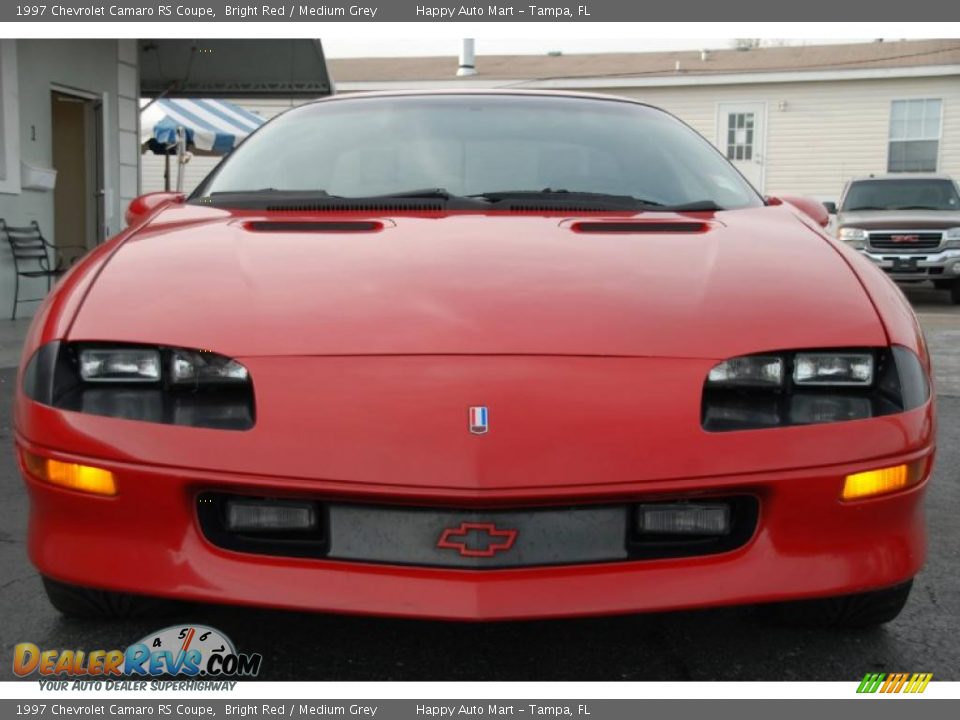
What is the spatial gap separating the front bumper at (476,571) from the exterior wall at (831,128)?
20056mm

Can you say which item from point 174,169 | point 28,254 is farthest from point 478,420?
point 174,169

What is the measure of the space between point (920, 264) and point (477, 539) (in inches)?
470

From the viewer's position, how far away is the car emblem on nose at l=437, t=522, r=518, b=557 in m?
1.84

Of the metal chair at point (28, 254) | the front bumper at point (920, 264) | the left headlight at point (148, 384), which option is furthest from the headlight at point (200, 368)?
the front bumper at point (920, 264)

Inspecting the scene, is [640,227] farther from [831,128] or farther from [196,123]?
[831,128]

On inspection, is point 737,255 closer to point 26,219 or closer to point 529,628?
point 529,628

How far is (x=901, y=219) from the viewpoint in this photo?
498 inches

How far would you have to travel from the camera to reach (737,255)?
2.32 meters

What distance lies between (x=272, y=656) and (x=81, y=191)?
10308 millimetres

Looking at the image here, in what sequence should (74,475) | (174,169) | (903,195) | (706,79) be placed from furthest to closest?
(174,169)
(706,79)
(903,195)
(74,475)

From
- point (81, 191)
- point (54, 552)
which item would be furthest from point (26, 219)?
point (54, 552)

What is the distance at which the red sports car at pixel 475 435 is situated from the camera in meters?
1.85

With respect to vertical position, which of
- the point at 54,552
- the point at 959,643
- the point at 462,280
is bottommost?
the point at 959,643

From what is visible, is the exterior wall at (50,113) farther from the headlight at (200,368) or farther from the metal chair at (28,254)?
the headlight at (200,368)
